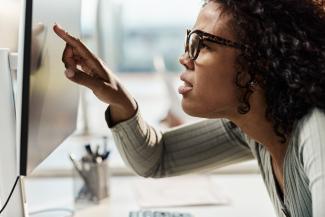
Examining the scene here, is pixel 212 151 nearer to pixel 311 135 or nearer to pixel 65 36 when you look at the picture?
pixel 311 135

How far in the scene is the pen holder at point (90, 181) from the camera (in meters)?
1.47

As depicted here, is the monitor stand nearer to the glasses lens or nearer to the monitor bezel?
the monitor bezel

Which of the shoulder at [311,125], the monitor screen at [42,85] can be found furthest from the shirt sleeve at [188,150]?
the shoulder at [311,125]

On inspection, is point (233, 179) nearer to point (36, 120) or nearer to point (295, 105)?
point (295, 105)

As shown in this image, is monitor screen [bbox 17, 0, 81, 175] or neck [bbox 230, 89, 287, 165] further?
neck [bbox 230, 89, 287, 165]

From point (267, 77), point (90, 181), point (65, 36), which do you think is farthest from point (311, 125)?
point (90, 181)

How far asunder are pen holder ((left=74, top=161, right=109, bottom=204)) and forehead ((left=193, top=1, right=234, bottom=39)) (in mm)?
617

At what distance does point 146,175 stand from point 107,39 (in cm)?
83

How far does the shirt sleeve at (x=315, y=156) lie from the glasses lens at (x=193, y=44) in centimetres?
27

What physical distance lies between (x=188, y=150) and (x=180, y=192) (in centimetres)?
24

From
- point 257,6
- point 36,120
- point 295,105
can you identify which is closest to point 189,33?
point 257,6

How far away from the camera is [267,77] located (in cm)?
99

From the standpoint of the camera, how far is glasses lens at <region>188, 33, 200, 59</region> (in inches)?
40.4

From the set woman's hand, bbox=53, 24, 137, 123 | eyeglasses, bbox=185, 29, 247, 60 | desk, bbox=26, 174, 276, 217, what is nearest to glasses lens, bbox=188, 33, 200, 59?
eyeglasses, bbox=185, 29, 247, 60
